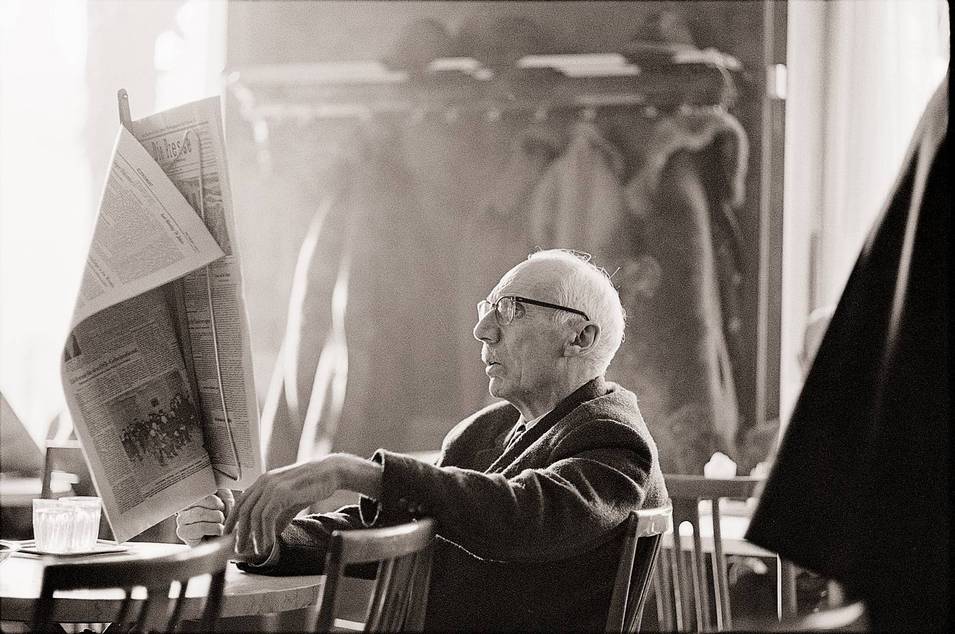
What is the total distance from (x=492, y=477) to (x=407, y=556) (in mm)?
225

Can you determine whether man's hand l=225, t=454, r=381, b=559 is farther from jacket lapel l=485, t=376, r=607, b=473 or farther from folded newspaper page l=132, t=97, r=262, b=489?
jacket lapel l=485, t=376, r=607, b=473

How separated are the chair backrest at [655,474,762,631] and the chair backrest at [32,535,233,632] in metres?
1.01

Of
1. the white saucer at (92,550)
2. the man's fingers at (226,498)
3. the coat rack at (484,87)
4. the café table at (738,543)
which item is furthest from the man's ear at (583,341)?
the coat rack at (484,87)

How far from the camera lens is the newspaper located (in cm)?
167

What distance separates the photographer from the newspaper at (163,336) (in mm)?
1665

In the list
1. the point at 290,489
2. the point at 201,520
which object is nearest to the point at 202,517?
the point at 201,520

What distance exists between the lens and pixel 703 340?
3.54m

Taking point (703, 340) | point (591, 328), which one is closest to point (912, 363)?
point (591, 328)

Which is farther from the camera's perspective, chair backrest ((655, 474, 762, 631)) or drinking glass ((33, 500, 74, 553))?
chair backrest ((655, 474, 762, 631))

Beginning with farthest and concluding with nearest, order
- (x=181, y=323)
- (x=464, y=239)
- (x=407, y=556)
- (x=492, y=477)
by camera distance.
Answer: (x=464, y=239) < (x=181, y=323) < (x=492, y=477) < (x=407, y=556)

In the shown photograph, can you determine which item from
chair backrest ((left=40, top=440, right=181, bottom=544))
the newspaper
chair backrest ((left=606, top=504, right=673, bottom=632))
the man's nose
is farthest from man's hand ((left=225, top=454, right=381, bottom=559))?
chair backrest ((left=40, top=440, right=181, bottom=544))

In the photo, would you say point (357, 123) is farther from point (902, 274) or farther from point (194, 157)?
point (902, 274)

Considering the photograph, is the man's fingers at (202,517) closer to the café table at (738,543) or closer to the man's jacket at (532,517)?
the man's jacket at (532,517)

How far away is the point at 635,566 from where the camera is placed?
182cm
